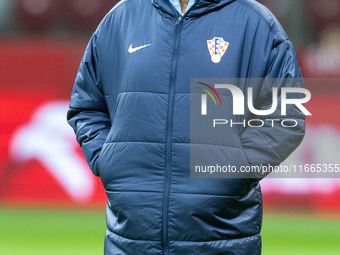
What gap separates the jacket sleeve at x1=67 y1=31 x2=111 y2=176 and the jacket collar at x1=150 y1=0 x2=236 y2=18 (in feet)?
0.80

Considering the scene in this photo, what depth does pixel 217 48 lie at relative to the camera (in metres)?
1.30

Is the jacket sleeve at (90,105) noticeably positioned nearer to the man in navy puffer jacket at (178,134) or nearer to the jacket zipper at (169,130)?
the man in navy puffer jacket at (178,134)

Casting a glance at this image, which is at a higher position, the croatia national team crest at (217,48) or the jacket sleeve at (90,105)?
the croatia national team crest at (217,48)

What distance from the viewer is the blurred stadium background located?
3.50m

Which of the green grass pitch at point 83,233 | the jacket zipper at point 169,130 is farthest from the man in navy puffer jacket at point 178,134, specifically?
the green grass pitch at point 83,233

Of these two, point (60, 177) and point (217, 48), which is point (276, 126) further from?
point (60, 177)

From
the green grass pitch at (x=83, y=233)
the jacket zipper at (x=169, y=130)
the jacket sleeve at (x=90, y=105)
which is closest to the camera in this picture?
the jacket zipper at (x=169, y=130)

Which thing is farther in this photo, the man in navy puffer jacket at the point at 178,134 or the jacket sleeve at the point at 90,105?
the jacket sleeve at the point at 90,105

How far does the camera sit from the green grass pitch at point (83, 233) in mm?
3334

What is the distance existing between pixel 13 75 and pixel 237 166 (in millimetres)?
3013

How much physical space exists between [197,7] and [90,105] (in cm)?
43

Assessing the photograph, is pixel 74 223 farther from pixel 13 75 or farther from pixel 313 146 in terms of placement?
pixel 313 146

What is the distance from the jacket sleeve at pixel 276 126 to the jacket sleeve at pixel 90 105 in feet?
1.40

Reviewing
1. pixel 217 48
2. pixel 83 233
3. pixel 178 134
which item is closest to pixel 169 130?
pixel 178 134
